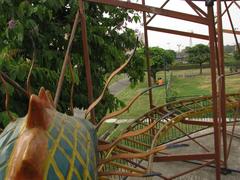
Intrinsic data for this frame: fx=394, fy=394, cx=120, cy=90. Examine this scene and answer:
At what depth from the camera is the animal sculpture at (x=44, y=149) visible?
46.8 inches

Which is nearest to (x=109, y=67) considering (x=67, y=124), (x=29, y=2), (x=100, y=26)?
(x=100, y=26)

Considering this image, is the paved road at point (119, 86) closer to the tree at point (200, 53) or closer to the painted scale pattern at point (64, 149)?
the tree at point (200, 53)

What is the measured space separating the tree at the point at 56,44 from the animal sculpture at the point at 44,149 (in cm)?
150

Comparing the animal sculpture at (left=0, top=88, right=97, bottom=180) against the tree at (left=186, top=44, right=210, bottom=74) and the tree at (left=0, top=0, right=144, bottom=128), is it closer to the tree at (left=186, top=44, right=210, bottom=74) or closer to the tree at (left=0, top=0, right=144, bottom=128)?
the tree at (left=0, top=0, right=144, bottom=128)

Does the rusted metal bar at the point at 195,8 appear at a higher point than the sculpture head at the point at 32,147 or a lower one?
higher

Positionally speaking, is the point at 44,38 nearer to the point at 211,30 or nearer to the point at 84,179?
the point at 211,30

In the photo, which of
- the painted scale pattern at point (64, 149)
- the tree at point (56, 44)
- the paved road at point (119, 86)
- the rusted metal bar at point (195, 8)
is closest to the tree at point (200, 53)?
the paved road at point (119, 86)

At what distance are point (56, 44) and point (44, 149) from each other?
3.02m

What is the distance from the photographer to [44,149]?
126 centimetres

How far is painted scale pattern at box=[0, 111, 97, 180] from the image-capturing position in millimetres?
1285

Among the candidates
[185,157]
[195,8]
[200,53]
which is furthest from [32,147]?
[200,53]

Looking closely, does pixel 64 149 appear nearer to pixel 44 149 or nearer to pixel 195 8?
pixel 44 149

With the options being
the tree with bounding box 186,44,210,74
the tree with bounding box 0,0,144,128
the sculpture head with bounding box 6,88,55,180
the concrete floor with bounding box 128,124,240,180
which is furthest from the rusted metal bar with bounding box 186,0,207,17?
the tree with bounding box 186,44,210,74

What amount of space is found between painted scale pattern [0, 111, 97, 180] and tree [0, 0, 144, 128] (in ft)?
4.74
